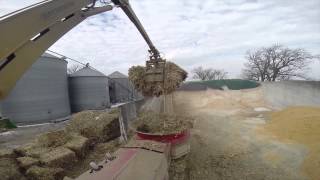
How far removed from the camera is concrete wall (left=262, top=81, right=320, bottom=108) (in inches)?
682

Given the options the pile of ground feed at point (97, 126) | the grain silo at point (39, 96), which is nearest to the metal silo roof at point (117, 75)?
the grain silo at point (39, 96)

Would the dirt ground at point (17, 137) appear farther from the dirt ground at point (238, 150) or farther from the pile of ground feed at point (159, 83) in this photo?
the dirt ground at point (238, 150)

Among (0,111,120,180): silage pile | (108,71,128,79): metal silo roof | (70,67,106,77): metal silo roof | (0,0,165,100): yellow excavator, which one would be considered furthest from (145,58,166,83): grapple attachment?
(108,71,128,79): metal silo roof

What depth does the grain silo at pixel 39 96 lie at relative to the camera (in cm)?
1508

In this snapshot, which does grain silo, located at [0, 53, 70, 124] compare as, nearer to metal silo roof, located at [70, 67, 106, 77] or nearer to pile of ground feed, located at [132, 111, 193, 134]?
metal silo roof, located at [70, 67, 106, 77]

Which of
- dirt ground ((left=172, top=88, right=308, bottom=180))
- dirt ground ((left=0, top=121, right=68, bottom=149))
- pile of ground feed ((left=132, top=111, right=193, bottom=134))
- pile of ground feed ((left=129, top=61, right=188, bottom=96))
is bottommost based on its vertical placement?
dirt ground ((left=172, top=88, right=308, bottom=180))

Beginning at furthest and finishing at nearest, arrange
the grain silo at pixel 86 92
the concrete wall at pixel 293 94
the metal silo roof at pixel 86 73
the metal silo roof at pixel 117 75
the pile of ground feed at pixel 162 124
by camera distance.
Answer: the metal silo roof at pixel 117 75 → the metal silo roof at pixel 86 73 → the grain silo at pixel 86 92 → the concrete wall at pixel 293 94 → the pile of ground feed at pixel 162 124

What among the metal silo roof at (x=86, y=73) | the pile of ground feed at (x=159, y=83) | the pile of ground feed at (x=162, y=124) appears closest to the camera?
the pile of ground feed at (x=162, y=124)

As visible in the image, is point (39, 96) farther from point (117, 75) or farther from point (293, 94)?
point (117, 75)

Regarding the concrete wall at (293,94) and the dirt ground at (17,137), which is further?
the concrete wall at (293,94)

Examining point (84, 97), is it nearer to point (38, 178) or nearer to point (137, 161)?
point (38, 178)

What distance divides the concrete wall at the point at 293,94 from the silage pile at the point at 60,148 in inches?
462

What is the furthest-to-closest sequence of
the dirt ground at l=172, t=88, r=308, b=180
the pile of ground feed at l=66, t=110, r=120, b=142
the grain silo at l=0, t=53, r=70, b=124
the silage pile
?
the grain silo at l=0, t=53, r=70, b=124 < the pile of ground feed at l=66, t=110, r=120, b=142 < the dirt ground at l=172, t=88, r=308, b=180 < the silage pile

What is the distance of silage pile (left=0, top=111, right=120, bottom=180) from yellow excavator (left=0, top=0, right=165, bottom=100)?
162 inches
